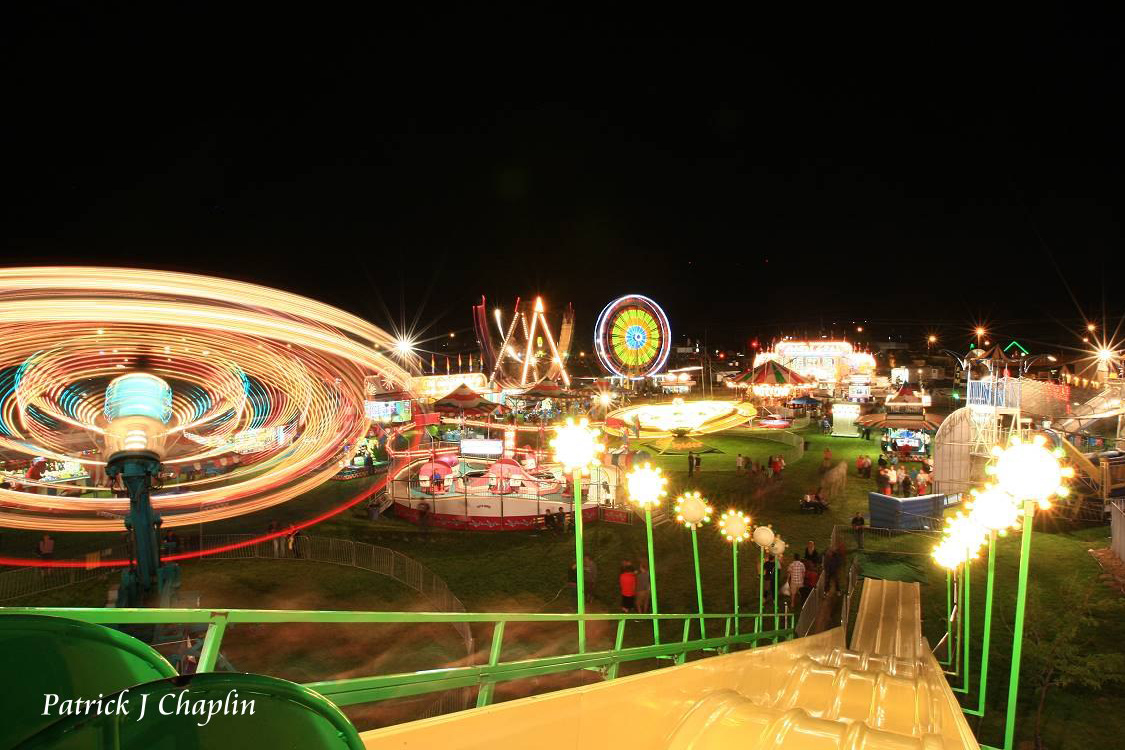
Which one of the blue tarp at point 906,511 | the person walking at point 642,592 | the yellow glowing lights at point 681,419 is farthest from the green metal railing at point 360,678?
the yellow glowing lights at point 681,419

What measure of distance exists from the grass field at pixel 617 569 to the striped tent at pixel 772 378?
716 inches

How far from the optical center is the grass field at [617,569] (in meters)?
11.3

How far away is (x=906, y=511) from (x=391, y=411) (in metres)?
34.3

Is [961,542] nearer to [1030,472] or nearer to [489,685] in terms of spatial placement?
[1030,472]

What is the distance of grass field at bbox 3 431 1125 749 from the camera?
11.3 m

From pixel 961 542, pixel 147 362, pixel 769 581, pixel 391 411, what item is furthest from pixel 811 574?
pixel 391 411

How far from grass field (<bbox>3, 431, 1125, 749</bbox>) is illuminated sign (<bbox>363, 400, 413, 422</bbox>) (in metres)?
18.8

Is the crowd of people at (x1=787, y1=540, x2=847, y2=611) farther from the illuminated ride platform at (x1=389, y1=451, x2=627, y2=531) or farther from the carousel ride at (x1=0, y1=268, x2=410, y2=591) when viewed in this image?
the carousel ride at (x1=0, y1=268, x2=410, y2=591)

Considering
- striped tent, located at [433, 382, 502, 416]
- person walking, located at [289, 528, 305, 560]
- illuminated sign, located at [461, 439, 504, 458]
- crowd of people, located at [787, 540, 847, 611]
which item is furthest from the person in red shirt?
striped tent, located at [433, 382, 502, 416]

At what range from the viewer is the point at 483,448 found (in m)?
25.9

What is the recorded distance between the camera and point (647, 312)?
116 ft

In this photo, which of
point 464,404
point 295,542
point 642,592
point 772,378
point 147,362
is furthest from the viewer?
point 772,378

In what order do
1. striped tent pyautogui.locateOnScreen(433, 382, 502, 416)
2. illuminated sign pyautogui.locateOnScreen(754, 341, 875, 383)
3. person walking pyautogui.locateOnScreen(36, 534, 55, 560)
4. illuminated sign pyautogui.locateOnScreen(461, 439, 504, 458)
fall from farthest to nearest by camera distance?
illuminated sign pyautogui.locateOnScreen(754, 341, 875, 383), striped tent pyautogui.locateOnScreen(433, 382, 502, 416), illuminated sign pyautogui.locateOnScreen(461, 439, 504, 458), person walking pyautogui.locateOnScreen(36, 534, 55, 560)

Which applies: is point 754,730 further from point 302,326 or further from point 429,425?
point 429,425
